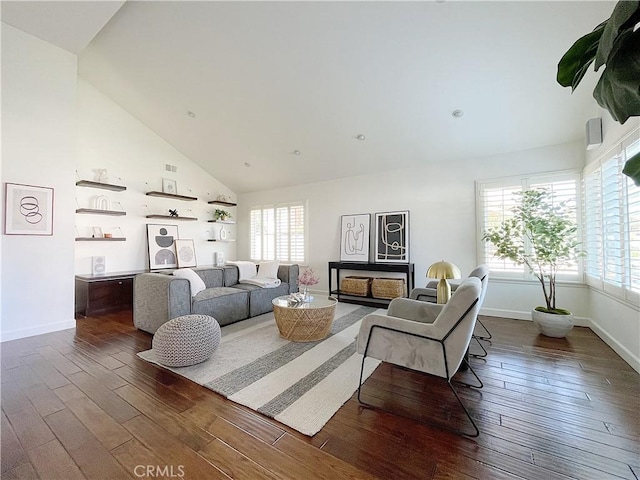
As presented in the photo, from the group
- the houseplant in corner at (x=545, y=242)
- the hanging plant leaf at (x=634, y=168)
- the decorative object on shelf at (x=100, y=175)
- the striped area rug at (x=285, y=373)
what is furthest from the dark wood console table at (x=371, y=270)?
the decorative object on shelf at (x=100, y=175)

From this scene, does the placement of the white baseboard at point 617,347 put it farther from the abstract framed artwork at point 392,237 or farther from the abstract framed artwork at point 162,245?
the abstract framed artwork at point 162,245

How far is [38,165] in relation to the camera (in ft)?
11.2

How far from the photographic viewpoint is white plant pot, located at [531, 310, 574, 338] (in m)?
3.20

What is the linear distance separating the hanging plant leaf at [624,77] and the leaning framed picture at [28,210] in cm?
522

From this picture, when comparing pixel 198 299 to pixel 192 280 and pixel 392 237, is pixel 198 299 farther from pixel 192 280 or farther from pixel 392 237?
pixel 392 237

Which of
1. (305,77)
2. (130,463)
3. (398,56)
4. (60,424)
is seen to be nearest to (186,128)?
(305,77)

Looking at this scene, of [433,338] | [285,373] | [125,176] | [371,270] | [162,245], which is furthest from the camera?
[162,245]

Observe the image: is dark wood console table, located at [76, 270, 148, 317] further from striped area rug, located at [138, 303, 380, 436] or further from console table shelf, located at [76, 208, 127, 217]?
striped area rug, located at [138, 303, 380, 436]

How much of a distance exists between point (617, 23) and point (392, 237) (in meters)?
4.37

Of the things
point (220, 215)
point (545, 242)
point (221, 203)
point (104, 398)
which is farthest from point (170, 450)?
point (221, 203)

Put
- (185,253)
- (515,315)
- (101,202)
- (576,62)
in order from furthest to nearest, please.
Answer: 1. (185,253)
2. (101,202)
3. (515,315)
4. (576,62)

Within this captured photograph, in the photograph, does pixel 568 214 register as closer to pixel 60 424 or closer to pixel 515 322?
pixel 515 322

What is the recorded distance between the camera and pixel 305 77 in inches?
138

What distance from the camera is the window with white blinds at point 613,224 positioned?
2.48m
